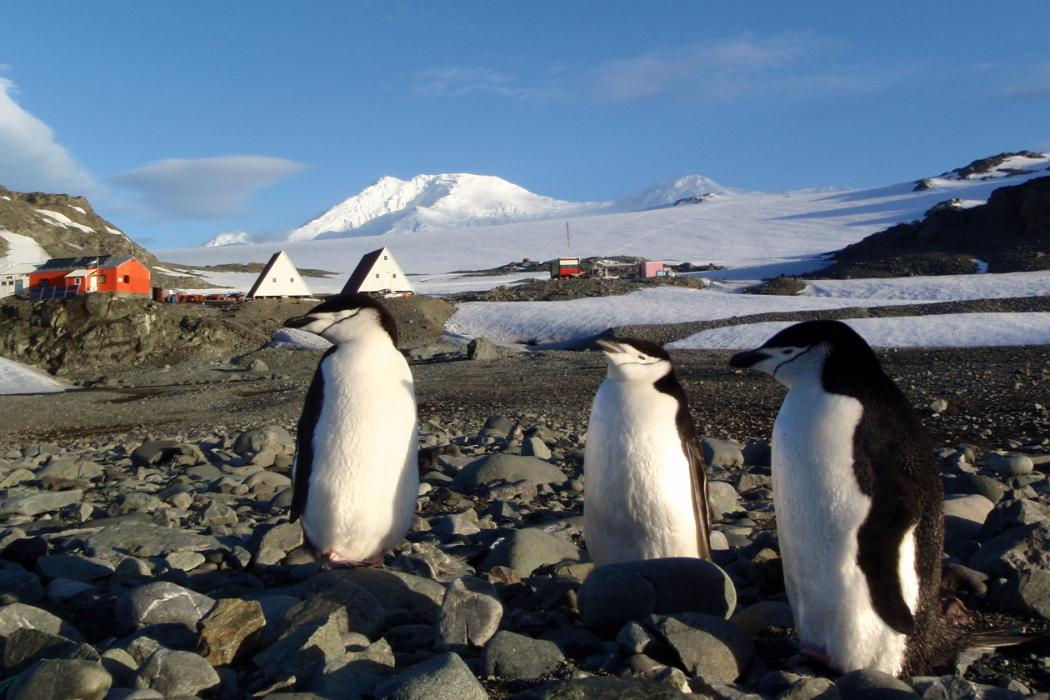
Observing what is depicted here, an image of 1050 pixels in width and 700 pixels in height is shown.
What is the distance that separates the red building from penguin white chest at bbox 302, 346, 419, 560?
24850 millimetres

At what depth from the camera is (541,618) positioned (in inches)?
125

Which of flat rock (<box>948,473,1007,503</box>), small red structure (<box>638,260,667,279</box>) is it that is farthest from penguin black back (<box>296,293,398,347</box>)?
small red structure (<box>638,260,667,279</box>)

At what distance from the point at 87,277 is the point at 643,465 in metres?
26.8

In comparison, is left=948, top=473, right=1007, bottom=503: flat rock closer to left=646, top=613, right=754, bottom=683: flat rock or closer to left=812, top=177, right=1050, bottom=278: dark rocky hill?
left=646, top=613, right=754, bottom=683: flat rock

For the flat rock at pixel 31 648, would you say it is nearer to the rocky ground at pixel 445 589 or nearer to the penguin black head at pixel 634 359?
the rocky ground at pixel 445 589

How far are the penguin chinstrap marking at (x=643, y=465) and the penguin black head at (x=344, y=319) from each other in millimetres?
1122

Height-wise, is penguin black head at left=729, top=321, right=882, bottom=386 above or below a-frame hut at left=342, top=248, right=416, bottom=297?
below

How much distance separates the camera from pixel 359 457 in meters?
4.03

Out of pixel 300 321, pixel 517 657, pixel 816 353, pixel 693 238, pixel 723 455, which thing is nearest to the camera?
pixel 517 657

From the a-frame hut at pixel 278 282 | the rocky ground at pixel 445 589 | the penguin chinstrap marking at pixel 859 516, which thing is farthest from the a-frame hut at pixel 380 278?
the penguin chinstrap marking at pixel 859 516

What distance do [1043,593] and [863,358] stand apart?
1135 millimetres

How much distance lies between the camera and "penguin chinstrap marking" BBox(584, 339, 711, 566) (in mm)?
3680

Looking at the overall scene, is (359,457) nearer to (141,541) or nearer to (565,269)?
(141,541)

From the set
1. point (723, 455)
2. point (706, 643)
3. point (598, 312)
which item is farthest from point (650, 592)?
point (598, 312)
